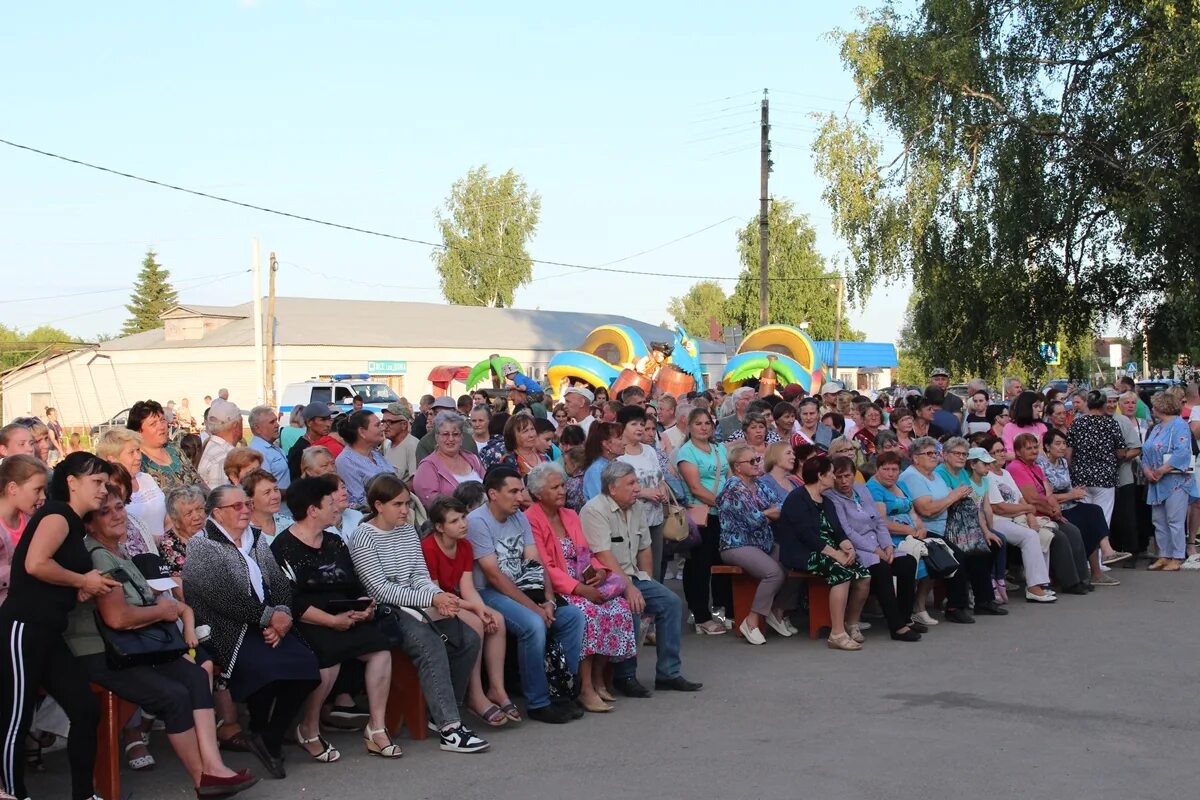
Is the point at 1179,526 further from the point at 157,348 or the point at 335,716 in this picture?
the point at 157,348

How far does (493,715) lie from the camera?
24.7ft

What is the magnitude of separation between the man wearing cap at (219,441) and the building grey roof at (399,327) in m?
40.5

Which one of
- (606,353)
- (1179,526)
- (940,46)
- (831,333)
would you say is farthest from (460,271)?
(1179,526)

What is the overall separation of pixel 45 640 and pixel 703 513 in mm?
5801

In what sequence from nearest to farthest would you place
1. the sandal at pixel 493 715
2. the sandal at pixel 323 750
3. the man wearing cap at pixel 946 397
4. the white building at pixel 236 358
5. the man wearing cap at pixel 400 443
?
the sandal at pixel 323 750 < the sandal at pixel 493 715 < the man wearing cap at pixel 400 443 < the man wearing cap at pixel 946 397 < the white building at pixel 236 358

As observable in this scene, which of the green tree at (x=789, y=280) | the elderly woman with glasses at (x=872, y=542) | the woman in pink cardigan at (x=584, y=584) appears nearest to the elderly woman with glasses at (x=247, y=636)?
the woman in pink cardigan at (x=584, y=584)

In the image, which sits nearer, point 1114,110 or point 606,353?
point 1114,110

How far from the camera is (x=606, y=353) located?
31156 mm

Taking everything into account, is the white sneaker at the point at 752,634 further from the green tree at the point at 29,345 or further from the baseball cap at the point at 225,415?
the green tree at the point at 29,345

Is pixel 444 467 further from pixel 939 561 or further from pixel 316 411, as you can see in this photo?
pixel 939 561

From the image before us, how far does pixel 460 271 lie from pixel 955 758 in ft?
233

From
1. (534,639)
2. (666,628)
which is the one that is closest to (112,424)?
(534,639)

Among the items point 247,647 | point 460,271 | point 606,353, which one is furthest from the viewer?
point 460,271

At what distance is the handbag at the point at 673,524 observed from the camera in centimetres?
1010
